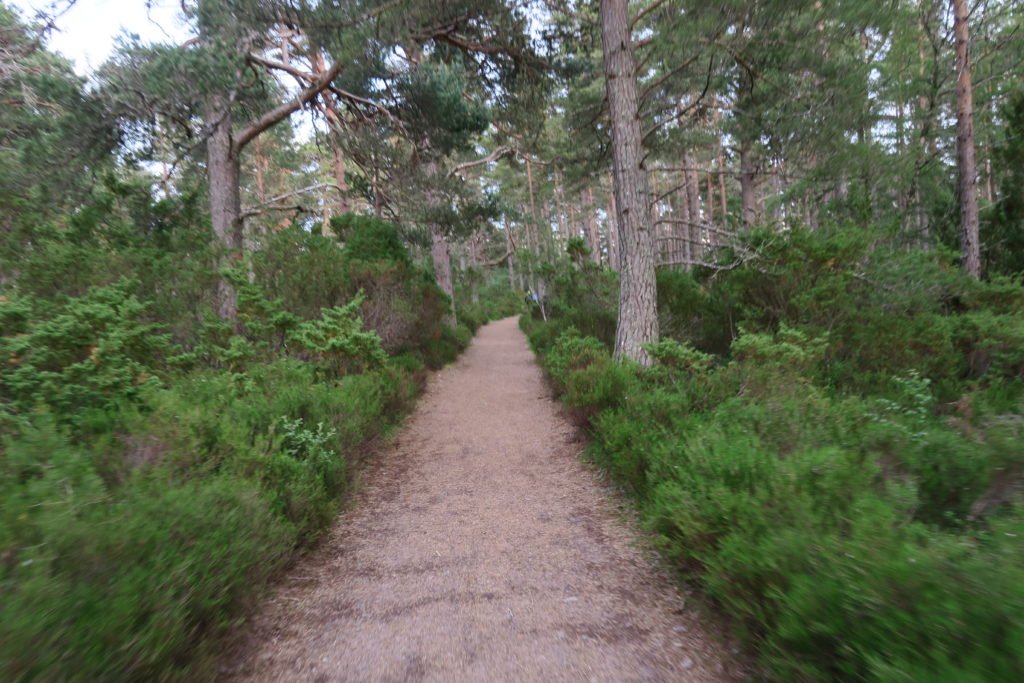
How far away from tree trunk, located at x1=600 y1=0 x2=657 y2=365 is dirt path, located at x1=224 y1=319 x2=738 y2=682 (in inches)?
125

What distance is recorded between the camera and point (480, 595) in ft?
11.0

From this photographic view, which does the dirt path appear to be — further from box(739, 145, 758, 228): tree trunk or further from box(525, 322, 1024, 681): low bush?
box(739, 145, 758, 228): tree trunk

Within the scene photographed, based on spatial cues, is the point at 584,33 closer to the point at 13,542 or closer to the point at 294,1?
the point at 294,1

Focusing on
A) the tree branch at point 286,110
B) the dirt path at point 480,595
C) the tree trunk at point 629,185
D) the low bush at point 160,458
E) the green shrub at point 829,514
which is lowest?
the dirt path at point 480,595

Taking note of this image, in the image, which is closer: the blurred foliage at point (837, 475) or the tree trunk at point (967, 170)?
the blurred foliage at point (837, 475)

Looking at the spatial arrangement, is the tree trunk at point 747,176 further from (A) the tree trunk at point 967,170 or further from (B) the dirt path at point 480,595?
(B) the dirt path at point 480,595

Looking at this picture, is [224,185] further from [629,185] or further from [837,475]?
[837,475]

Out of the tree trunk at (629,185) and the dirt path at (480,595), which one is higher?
the tree trunk at (629,185)

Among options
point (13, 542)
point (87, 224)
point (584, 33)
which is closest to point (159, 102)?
point (87, 224)

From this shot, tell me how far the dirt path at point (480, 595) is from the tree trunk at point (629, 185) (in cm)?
317

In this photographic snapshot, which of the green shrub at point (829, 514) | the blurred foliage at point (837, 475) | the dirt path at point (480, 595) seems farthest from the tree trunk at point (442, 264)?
the green shrub at point (829, 514)

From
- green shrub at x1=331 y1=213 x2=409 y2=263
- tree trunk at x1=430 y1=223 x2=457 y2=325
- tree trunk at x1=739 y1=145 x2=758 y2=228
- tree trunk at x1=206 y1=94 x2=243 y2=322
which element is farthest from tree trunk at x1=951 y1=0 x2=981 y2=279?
tree trunk at x1=206 y1=94 x2=243 y2=322

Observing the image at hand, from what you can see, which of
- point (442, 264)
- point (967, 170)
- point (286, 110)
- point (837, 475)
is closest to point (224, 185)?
point (286, 110)

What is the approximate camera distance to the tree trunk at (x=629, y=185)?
26.7ft
